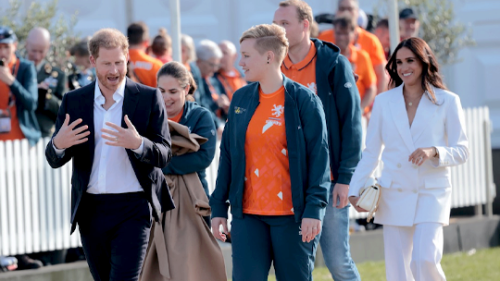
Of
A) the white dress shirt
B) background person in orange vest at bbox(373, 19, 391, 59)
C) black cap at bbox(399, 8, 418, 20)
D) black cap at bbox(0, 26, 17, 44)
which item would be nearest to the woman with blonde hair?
the white dress shirt

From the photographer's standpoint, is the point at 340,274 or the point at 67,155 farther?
the point at 340,274

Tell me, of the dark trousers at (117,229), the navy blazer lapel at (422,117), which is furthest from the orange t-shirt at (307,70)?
the dark trousers at (117,229)

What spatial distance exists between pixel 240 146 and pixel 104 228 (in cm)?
87

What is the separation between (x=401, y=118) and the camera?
5656mm

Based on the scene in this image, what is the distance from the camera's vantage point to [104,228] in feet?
16.4

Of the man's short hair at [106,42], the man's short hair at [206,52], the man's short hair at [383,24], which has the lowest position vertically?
the man's short hair at [106,42]

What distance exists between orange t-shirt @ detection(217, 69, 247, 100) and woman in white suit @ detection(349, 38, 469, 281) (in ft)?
14.5

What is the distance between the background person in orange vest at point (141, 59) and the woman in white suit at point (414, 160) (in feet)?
12.0

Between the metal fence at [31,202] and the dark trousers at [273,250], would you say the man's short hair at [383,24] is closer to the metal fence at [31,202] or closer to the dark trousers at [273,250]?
the metal fence at [31,202]

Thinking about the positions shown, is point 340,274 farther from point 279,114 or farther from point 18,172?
point 18,172

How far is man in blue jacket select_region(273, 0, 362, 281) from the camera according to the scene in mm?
5742

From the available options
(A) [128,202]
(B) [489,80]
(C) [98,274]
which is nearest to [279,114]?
(A) [128,202]

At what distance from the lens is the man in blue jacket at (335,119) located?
5742mm

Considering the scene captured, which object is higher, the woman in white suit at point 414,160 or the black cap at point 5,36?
the black cap at point 5,36
